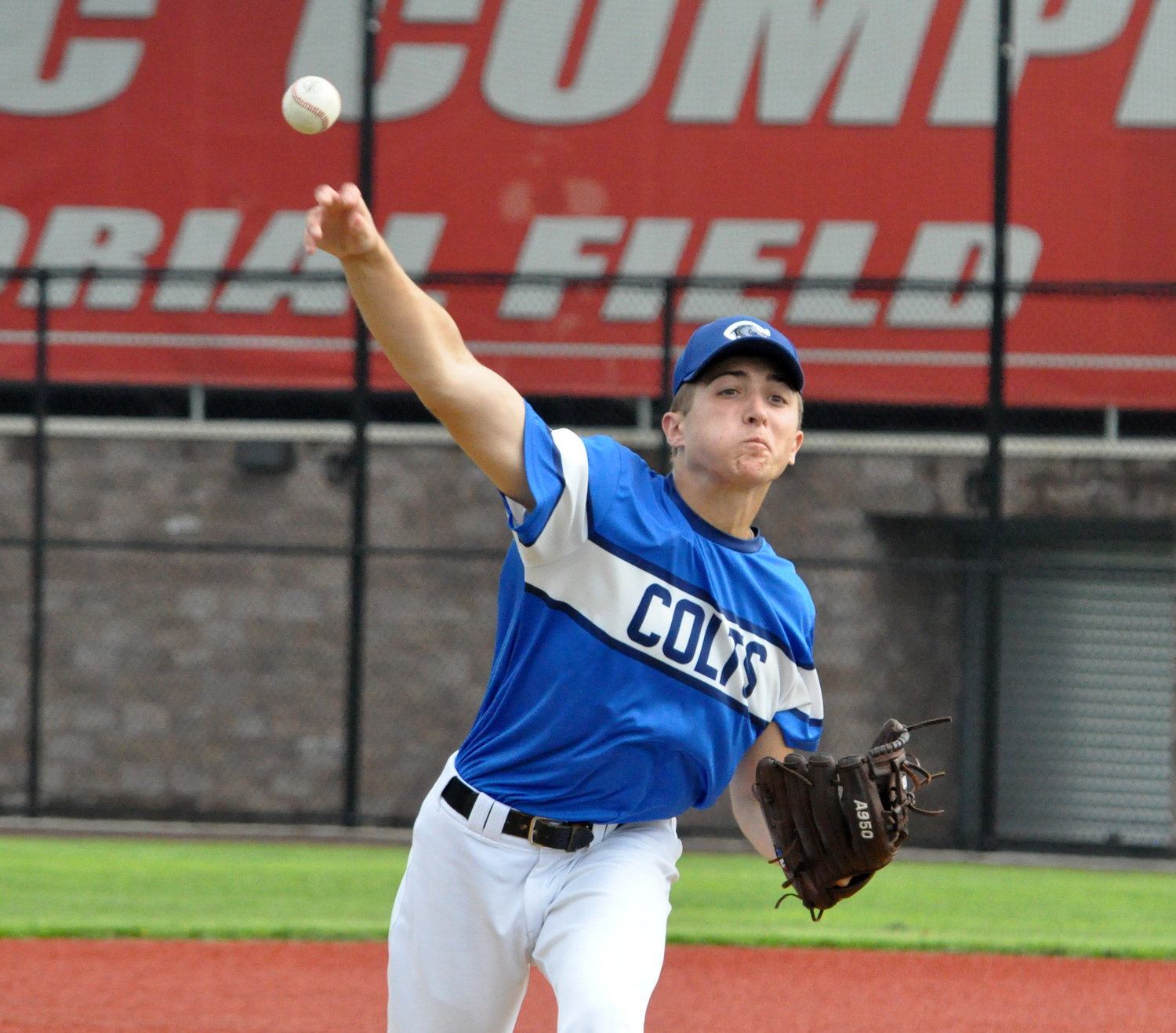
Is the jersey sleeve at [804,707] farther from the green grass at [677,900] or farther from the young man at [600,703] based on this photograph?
the green grass at [677,900]

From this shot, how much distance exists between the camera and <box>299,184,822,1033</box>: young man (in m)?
3.12

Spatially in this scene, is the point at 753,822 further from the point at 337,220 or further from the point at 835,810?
the point at 337,220

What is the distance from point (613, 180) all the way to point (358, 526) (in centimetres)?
311

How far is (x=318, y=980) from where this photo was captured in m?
6.55

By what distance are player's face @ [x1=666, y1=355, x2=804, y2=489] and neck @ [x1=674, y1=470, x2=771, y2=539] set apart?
1.0 inches

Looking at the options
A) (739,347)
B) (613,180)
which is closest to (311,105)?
(739,347)

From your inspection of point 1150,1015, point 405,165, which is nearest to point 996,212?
point 405,165

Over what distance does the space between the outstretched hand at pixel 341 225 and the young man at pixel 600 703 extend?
1.71ft

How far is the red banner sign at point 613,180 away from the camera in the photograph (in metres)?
11.5

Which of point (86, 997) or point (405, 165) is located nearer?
point (86, 997)

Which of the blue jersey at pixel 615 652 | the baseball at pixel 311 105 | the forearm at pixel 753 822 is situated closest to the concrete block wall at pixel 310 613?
the forearm at pixel 753 822

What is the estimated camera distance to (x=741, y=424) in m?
3.20

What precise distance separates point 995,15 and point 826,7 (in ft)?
3.93

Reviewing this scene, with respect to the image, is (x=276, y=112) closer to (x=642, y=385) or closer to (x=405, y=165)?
(x=405, y=165)
